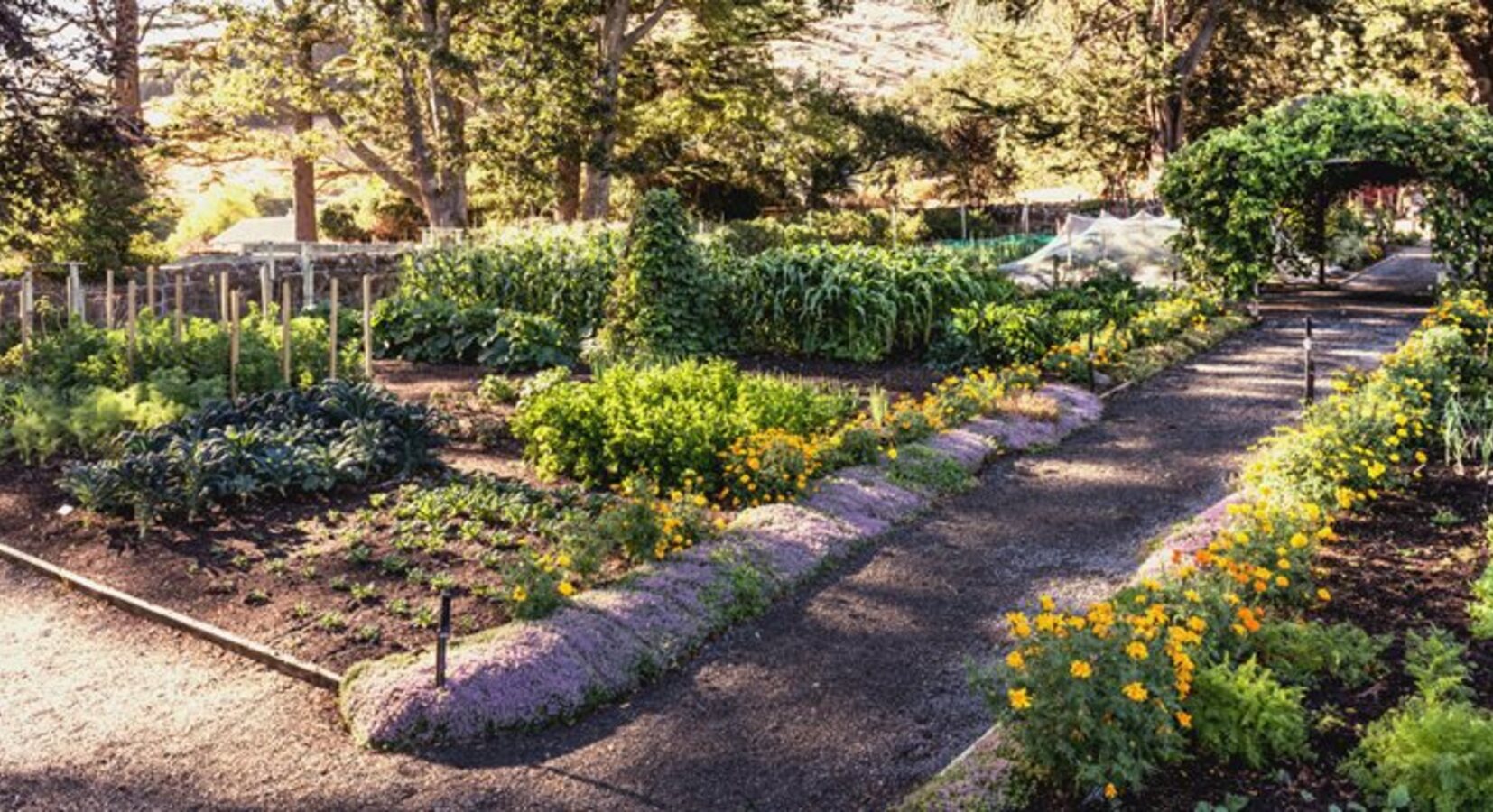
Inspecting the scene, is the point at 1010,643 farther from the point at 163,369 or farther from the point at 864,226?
the point at 864,226

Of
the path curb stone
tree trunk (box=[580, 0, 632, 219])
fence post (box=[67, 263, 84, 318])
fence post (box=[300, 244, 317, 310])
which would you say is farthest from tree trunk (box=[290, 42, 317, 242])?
the path curb stone

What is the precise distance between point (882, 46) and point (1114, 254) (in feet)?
249

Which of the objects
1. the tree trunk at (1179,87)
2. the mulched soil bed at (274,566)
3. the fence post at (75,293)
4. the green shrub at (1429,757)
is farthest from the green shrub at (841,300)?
the tree trunk at (1179,87)

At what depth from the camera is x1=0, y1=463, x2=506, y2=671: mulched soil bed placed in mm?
5891

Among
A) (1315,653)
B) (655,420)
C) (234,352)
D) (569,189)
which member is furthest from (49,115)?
(569,189)

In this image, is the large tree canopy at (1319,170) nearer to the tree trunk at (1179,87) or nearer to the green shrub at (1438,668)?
the green shrub at (1438,668)

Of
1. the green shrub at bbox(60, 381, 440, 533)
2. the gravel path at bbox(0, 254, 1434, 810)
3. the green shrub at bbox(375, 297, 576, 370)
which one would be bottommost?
the gravel path at bbox(0, 254, 1434, 810)

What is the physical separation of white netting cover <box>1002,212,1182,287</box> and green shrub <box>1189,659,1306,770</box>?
537 inches

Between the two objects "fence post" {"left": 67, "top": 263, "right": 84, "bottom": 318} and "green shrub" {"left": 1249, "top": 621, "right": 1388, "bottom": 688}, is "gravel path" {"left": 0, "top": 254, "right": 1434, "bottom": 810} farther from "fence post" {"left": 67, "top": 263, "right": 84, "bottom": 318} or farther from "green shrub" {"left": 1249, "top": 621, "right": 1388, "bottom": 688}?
"fence post" {"left": 67, "top": 263, "right": 84, "bottom": 318}

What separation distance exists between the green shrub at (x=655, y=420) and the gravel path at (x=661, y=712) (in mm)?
1511

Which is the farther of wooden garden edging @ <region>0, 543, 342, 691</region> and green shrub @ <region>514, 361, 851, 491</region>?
green shrub @ <region>514, 361, 851, 491</region>

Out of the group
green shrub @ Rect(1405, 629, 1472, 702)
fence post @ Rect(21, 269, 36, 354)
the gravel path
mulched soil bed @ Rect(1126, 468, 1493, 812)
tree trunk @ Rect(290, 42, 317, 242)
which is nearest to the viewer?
mulched soil bed @ Rect(1126, 468, 1493, 812)

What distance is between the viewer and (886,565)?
685 cm

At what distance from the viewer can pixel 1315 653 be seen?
488cm
